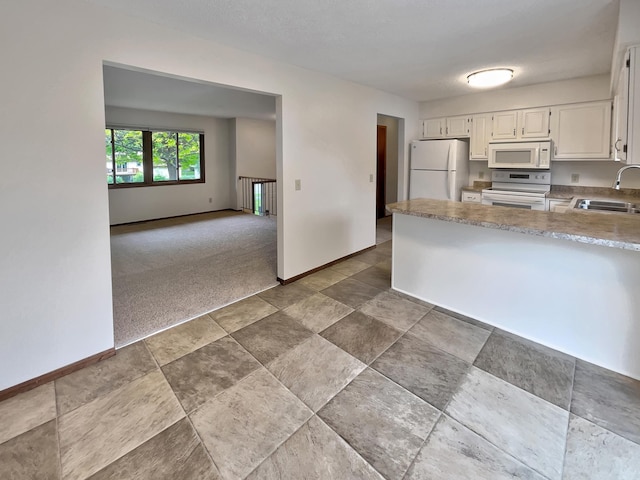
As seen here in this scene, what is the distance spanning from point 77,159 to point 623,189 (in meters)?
5.67

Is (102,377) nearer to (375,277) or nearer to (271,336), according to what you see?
(271,336)

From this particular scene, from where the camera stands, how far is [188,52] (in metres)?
2.70

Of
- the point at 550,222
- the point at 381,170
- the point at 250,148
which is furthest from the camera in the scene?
the point at 250,148

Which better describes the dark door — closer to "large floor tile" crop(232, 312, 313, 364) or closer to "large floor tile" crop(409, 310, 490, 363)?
"large floor tile" crop(409, 310, 490, 363)

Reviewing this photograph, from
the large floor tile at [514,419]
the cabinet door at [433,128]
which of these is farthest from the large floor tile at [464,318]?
the cabinet door at [433,128]

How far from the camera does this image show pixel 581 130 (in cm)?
412

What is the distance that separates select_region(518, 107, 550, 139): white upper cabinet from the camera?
439cm

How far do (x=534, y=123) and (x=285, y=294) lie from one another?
4.02 meters

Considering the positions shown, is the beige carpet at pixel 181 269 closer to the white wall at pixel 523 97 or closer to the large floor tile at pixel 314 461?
the large floor tile at pixel 314 461

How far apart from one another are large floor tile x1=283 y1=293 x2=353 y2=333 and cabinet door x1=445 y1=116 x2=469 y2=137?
360cm

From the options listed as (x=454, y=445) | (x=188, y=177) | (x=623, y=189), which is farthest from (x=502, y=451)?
(x=188, y=177)

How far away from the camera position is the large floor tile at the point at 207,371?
6.64 ft

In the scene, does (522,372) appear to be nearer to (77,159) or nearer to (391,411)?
(391,411)

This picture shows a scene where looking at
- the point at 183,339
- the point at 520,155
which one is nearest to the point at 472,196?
the point at 520,155
